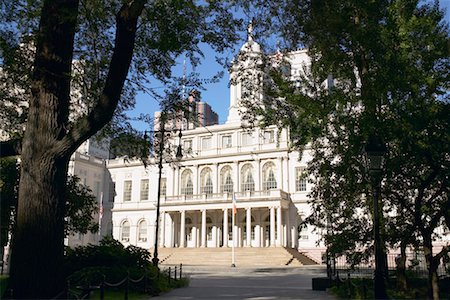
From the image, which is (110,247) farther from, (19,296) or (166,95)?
(19,296)

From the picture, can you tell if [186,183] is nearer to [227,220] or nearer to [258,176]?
[227,220]

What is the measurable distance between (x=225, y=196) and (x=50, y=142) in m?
44.4

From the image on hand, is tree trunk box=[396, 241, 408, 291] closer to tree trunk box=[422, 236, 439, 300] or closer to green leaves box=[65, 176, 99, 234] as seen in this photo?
tree trunk box=[422, 236, 439, 300]

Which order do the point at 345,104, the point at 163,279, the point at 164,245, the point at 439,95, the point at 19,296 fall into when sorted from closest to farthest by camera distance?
1. the point at 19,296
2. the point at 345,104
3. the point at 439,95
4. the point at 163,279
5. the point at 164,245

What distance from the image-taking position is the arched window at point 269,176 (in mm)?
52456

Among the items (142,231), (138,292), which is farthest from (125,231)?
(138,292)

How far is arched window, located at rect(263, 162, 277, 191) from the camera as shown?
52.5m

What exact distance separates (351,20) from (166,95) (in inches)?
217

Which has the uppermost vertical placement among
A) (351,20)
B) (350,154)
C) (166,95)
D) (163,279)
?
(351,20)

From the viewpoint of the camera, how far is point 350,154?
1189 centimetres

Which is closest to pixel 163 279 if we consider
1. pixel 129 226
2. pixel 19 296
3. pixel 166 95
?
pixel 166 95

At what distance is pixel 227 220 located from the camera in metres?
50.7

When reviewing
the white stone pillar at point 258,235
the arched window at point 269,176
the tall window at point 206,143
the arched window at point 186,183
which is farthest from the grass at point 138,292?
the tall window at point 206,143

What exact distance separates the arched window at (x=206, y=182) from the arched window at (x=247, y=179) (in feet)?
14.5
